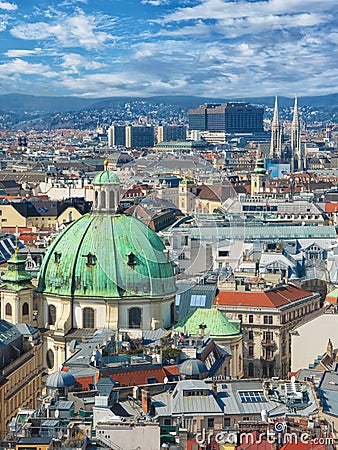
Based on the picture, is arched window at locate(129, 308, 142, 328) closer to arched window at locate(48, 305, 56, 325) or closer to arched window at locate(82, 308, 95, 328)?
→ arched window at locate(82, 308, 95, 328)

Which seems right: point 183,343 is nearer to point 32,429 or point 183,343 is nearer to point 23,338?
point 23,338

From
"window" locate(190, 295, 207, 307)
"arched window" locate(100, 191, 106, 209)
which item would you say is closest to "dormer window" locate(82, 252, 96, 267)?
"arched window" locate(100, 191, 106, 209)

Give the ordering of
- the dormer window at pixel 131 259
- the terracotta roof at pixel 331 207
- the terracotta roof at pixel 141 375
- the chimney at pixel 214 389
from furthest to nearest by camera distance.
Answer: the terracotta roof at pixel 331 207, the dormer window at pixel 131 259, the terracotta roof at pixel 141 375, the chimney at pixel 214 389

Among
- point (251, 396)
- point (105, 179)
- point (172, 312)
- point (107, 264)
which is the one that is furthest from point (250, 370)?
point (251, 396)

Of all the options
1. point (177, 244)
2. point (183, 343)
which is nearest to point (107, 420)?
point (183, 343)

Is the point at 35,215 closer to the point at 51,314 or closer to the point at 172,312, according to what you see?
the point at 51,314

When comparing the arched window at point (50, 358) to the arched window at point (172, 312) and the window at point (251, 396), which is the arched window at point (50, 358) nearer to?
the arched window at point (172, 312)

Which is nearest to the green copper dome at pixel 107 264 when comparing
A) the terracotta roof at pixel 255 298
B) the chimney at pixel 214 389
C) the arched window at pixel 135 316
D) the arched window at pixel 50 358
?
the arched window at pixel 135 316
